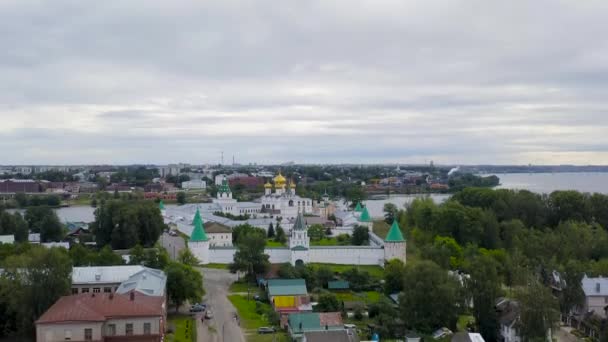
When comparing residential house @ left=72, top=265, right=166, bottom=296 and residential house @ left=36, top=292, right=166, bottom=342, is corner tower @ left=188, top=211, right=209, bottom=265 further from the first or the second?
residential house @ left=36, top=292, right=166, bottom=342

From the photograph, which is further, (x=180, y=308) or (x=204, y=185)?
(x=204, y=185)

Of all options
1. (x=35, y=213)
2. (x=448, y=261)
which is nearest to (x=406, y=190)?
(x=35, y=213)

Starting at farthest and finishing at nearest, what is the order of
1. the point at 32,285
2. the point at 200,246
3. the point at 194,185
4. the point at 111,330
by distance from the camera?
the point at 194,185
the point at 200,246
the point at 32,285
the point at 111,330

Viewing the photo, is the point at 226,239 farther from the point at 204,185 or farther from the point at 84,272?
the point at 204,185

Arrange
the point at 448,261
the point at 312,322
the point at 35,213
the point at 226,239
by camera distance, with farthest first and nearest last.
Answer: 1. the point at 35,213
2. the point at 226,239
3. the point at 448,261
4. the point at 312,322

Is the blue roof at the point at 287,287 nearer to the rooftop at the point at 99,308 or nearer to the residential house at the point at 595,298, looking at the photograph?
the rooftop at the point at 99,308

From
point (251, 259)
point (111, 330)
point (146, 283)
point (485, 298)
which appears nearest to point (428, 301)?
point (485, 298)

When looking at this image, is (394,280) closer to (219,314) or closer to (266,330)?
(266,330)
